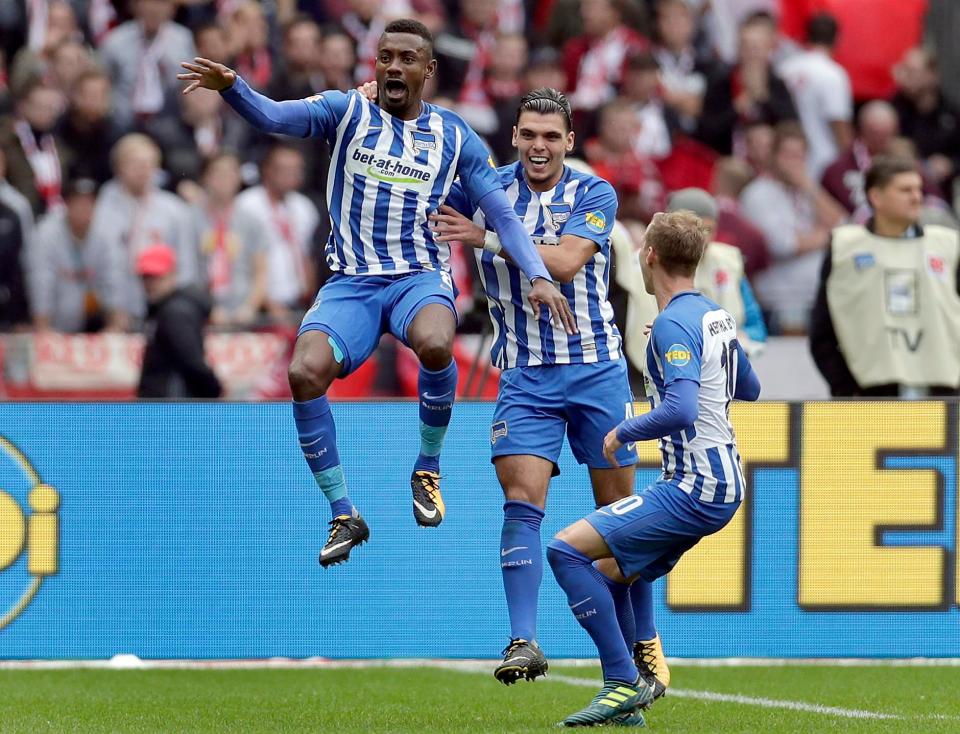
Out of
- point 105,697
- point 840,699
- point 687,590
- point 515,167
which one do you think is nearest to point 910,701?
point 840,699

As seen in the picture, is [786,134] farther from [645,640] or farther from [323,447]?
[323,447]

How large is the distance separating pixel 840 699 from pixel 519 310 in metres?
2.37

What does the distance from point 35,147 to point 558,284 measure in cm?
669

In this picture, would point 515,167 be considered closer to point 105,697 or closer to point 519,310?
point 519,310

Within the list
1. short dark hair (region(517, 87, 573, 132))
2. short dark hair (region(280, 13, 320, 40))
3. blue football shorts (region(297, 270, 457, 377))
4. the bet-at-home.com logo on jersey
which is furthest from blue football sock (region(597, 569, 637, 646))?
short dark hair (region(280, 13, 320, 40))

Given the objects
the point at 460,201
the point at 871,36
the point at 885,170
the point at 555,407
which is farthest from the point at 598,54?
the point at 555,407

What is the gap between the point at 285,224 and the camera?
41.5 feet

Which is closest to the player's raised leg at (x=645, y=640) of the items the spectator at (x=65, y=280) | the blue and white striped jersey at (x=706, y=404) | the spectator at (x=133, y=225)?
the blue and white striped jersey at (x=706, y=404)

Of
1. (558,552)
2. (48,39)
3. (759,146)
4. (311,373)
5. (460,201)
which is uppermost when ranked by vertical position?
(48,39)

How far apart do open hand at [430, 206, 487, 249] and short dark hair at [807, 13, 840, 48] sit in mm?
8492

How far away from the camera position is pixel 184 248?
40.2 feet

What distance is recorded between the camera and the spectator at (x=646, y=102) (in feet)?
45.8

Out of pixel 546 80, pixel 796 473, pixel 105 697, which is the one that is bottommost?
pixel 105 697

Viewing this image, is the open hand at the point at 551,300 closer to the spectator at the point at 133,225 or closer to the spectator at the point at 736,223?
the spectator at the point at 133,225
